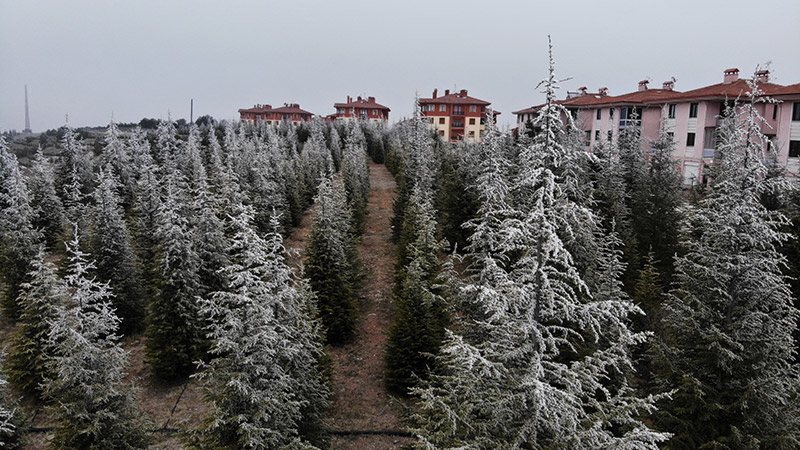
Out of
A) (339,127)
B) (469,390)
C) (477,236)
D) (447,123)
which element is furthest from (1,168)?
(447,123)

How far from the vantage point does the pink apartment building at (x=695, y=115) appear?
33250mm

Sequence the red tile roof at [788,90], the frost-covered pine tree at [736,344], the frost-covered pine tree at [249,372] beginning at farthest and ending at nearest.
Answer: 1. the red tile roof at [788,90]
2. the frost-covered pine tree at [736,344]
3. the frost-covered pine tree at [249,372]

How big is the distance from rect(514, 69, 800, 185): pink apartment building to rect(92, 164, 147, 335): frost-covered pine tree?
2857 centimetres

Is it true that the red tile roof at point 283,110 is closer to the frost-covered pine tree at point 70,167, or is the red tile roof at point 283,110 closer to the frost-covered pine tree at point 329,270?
the frost-covered pine tree at point 70,167

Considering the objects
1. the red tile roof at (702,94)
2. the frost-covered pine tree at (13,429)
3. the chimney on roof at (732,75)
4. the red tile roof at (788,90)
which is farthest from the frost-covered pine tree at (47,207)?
the chimney on roof at (732,75)

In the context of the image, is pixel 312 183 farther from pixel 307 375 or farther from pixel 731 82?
pixel 731 82

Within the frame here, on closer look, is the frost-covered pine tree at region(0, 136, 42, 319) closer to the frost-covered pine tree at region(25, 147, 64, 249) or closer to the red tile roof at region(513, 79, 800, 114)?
the frost-covered pine tree at region(25, 147, 64, 249)

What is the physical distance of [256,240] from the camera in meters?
10.1

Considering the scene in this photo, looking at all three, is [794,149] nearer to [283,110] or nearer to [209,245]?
[209,245]

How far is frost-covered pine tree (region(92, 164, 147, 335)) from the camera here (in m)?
20.4

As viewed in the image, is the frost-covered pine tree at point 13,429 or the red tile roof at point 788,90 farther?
the red tile roof at point 788,90

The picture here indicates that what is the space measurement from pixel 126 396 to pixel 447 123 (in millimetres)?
83218

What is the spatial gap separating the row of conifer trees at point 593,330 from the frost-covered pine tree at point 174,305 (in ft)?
24.4

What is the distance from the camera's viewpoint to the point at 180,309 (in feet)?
54.5
